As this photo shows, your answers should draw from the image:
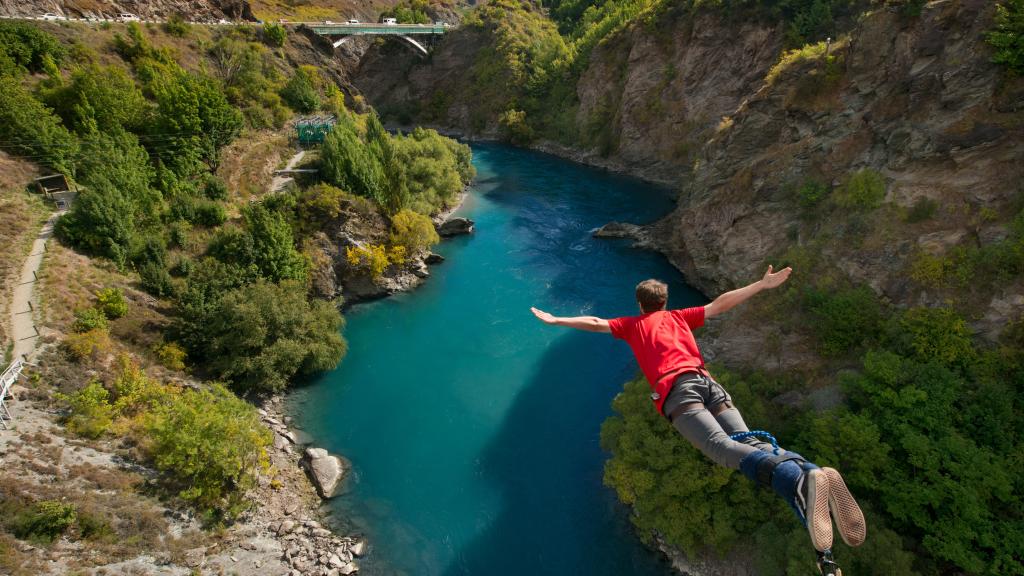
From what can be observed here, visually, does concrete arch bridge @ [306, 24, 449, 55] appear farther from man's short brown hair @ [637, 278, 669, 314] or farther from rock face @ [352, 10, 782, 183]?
man's short brown hair @ [637, 278, 669, 314]

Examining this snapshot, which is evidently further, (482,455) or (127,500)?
(482,455)

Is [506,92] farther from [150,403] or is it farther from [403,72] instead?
[150,403]

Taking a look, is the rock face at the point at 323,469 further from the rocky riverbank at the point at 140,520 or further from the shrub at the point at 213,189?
the shrub at the point at 213,189

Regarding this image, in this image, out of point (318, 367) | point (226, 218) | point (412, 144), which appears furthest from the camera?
point (412, 144)

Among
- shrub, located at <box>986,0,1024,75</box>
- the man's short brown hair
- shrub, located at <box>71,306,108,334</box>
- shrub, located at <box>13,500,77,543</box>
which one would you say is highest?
shrub, located at <box>986,0,1024,75</box>

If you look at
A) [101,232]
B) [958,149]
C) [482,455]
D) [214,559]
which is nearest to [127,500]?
[214,559]

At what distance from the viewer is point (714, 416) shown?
5148 mm

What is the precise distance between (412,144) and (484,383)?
23413mm

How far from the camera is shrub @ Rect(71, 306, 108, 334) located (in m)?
16.8

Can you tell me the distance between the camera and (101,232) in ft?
64.5

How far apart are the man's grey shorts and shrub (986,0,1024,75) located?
745 inches

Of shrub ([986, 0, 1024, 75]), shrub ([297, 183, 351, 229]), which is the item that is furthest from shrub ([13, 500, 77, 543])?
shrub ([986, 0, 1024, 75])

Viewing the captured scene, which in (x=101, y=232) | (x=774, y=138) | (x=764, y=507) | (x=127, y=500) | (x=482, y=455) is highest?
(x=101, y=232)

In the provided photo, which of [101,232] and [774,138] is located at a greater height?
[101,232]
